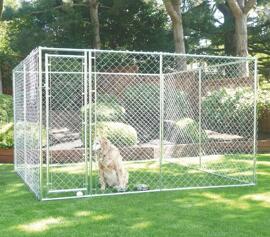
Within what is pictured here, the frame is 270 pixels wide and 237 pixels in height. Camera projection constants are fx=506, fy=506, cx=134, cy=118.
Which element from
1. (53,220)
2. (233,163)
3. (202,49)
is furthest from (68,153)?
(202,49)

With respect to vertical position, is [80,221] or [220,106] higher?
[220,106]

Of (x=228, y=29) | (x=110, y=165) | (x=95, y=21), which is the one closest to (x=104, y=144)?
(x=110, y=165)

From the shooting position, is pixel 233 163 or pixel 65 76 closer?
pixel 233 163

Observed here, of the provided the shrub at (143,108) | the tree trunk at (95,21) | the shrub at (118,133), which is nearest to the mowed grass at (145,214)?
the shrub at (118,133)

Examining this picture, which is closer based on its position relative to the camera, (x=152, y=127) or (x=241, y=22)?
(x=152, y=127)

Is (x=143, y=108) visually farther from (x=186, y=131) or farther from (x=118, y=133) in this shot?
(x=118, y=133)

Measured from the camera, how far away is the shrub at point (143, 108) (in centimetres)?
1296

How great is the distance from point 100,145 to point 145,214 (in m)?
1.71

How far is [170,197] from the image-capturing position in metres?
7.29

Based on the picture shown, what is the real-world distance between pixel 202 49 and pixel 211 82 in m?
9.46

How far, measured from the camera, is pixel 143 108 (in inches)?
524

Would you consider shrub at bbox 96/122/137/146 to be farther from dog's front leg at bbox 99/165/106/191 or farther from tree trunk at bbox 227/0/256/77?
tree trunk at bbox 227/0/256/77

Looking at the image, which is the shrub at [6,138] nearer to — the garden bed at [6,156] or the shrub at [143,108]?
the garden bed at [6,156]

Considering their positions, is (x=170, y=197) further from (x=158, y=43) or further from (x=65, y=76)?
(x=158, y=43)
